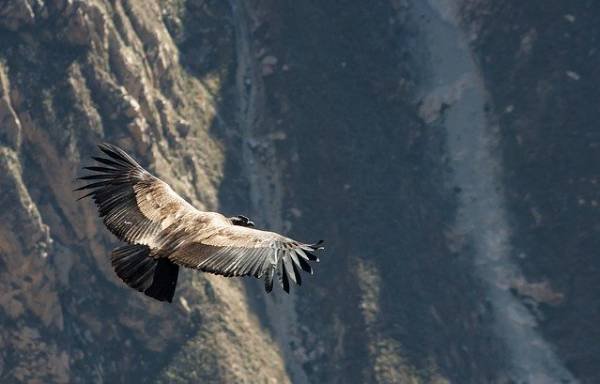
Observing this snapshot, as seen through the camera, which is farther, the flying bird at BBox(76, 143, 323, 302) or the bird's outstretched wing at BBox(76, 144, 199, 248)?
the bird's outstretched wing at BBox(76, 144, 199, 248)

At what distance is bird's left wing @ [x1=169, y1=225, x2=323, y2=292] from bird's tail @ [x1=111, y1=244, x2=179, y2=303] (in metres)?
0.65

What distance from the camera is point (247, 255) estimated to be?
2730 centimetres

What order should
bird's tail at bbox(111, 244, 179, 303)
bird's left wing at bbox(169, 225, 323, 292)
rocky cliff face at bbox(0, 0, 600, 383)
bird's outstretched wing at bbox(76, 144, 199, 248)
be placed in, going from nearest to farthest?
1. bird's left wing at bbox(169, 225, 323, 292)
2. bird's tail at bbox(111, 244, 179, 303)
3. bird's outstretched wing at bbox(76, 144, 199, 248)
4. rocky cliff face at bbox(0, 0, 600, 383)

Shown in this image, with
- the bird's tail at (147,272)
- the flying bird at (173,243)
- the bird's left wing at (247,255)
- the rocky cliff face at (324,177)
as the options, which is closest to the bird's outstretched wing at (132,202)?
the flying bird at (173,243)

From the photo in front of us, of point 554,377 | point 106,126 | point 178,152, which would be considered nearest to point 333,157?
point 178,152

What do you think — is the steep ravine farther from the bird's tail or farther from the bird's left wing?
the bird's tail

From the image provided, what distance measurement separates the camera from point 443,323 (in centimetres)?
14325

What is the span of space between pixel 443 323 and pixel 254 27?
58.5 meters

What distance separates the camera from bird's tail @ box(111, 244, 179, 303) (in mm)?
27641

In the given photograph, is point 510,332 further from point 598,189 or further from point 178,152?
point 178,152

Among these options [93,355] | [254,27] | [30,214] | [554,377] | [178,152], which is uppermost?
[254,27]

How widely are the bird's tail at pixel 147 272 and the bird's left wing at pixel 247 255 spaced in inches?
25.5

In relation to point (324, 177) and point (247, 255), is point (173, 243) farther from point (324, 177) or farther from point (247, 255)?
point (324, 177)

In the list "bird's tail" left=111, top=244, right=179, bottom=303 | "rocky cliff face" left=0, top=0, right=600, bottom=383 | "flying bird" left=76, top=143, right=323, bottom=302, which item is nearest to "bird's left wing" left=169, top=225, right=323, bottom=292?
"flying bird" left=76, top=143, right=323, bottom=302
